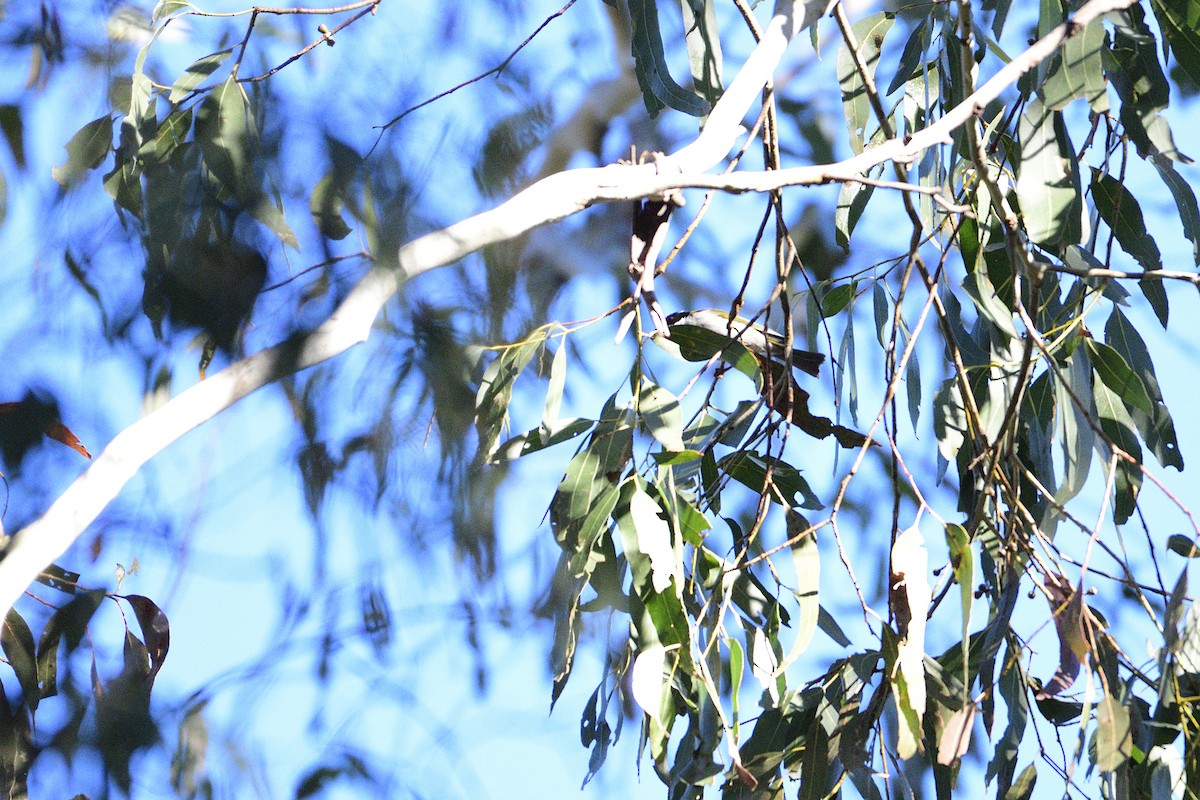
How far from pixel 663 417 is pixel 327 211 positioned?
0.48m

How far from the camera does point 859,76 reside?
91 cm

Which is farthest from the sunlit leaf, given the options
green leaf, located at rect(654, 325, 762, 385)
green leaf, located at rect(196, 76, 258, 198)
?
green leaf, located at rect(654, 325, 762, 385)

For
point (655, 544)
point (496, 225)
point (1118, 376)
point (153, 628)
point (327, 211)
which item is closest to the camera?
point (496, 225)

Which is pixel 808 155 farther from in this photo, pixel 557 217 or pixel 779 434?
pixel 557 217

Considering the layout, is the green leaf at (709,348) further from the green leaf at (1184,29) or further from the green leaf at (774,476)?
the green leaf at (1184,29)

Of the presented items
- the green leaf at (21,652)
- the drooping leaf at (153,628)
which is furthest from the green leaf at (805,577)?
the green leaf at (21,652)

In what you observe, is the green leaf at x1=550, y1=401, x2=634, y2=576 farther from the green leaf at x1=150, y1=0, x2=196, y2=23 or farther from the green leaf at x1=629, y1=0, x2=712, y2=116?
the green leaf at x1=150, y1=0, x2=196, y2=23

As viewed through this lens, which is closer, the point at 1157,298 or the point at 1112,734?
the point at 1112,734

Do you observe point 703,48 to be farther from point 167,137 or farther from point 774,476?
point 167,137

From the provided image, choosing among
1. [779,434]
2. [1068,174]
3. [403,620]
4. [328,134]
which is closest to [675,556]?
[779,434]

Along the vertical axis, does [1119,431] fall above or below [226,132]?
below

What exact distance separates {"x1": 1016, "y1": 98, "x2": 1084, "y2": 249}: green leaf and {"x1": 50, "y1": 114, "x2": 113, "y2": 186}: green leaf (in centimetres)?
79

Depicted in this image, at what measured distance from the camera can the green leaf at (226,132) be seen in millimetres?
1000

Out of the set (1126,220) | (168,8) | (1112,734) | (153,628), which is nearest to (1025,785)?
(1112,734)
